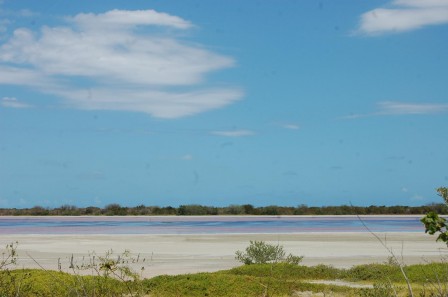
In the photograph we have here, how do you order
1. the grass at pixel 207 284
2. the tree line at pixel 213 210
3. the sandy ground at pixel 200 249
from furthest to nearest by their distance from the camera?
the tree line at pixel 213 210 < the sandy ground at pixel 200 249 < the grass at pixel 207 284

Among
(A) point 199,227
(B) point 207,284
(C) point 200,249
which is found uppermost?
(A) point 199,227

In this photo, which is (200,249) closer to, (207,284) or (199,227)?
(207,284)

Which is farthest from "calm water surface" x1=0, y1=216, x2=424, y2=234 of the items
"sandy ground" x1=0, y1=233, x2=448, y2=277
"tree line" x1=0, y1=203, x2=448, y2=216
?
"tree line" x1=0, y1=203, x2=448, y2=216

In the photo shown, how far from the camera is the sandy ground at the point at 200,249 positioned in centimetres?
2561

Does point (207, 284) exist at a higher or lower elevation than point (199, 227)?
lower

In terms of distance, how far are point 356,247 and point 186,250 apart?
26.8ft

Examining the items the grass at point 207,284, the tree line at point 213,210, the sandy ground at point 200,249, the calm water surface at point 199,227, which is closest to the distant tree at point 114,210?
the tree line at point 213,210

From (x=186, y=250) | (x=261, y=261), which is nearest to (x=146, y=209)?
(x=186, y=250)

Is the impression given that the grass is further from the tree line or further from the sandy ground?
the tree line

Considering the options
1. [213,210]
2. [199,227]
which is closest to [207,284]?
[199,227]

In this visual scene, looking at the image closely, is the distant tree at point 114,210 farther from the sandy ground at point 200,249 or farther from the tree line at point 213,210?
the sandy ground at point 200,249

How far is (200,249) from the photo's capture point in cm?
3194

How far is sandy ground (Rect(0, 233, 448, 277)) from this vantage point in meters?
25.6

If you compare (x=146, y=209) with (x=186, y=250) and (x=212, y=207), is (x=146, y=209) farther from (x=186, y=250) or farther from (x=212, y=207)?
(x=186, y=250)
